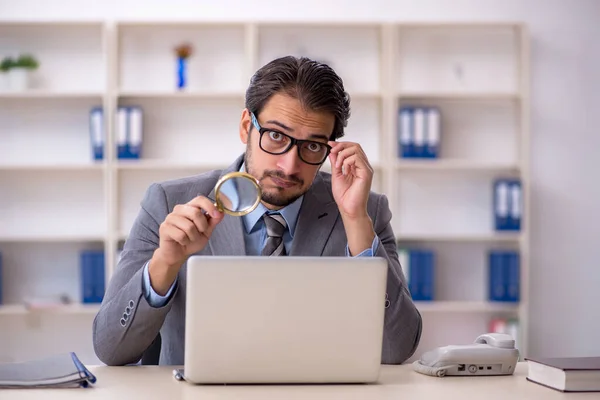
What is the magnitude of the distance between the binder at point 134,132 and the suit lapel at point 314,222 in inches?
98.8

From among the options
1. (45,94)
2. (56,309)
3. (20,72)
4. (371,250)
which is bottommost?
(56,309)

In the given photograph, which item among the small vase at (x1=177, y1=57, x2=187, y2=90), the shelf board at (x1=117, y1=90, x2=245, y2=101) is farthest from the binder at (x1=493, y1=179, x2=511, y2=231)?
the small vase at (x1=177, y1=57, x2=187, y2=90)

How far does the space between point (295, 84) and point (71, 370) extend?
0.98m

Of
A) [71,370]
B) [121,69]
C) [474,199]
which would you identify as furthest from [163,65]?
[71,370]

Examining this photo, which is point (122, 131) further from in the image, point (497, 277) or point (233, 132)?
point (497, 277)

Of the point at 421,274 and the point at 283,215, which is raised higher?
the point at 283,215

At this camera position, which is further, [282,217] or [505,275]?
[505,275]

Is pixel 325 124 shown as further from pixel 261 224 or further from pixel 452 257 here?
pixel 452 257

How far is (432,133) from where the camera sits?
185 inches

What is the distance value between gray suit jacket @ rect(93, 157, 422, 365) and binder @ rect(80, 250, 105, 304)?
2533 millimetres

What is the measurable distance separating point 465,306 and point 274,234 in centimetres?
273

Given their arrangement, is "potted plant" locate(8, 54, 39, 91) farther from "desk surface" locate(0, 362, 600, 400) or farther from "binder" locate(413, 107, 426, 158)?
"desk surface" locate(0, 362, 600, 400)

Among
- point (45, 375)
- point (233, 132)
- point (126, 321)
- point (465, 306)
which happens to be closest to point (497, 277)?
point (465, 306)

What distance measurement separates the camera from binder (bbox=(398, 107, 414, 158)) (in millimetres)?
4676
